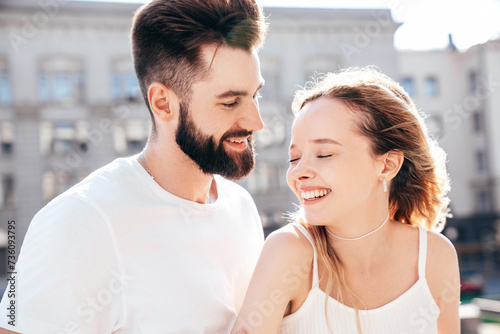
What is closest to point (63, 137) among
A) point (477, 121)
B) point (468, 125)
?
point (468, 125)

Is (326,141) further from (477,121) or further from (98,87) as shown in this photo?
(477,121)

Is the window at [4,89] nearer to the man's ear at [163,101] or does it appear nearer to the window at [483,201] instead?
the man's ear at [163,101]

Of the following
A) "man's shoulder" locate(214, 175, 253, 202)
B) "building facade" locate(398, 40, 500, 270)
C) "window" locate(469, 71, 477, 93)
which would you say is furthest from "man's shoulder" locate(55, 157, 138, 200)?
"window" locate(469, 71, 477, 93)

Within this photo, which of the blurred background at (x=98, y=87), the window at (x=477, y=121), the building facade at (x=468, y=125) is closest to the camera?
the blurred background at (x=98, y=87)

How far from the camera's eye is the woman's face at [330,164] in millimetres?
1877

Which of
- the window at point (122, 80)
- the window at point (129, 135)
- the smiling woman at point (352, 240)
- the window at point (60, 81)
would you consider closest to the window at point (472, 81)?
the window at point (129, 135)

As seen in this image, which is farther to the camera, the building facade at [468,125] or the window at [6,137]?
the building facade at [468,125]

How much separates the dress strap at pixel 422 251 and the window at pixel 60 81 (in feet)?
59.3

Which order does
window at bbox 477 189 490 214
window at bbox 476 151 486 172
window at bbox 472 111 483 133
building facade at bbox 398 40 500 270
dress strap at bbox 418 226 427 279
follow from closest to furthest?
dress strap at bbox 418 226 427 279 < building facade at bbox 398 40 500 270 < window at bbox 477 189 490 214 < window at bbox 472 111 483 133 < window at bbox 476 151 486 172

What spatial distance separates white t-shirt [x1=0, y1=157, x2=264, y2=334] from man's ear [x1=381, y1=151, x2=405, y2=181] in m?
0.66

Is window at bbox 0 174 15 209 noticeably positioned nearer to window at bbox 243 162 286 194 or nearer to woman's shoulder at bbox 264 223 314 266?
window at bbox 243 162 286 194

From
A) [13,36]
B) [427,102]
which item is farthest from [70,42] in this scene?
[427,102]

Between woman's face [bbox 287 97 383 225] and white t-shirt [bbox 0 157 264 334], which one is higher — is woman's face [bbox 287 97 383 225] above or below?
above

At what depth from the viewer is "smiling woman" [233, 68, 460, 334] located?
1.88 metres
